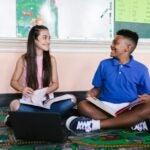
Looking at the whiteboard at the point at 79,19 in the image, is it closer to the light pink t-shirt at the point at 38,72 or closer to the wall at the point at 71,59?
the wall at the point at 71,59

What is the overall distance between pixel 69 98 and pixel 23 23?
30.5 inches

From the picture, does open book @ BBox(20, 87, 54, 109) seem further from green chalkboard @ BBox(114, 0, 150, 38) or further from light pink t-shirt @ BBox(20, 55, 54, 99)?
green chalkboard @ BBox(114, 0, 150, 38)

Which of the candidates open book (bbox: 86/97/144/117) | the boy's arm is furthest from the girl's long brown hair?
open book (bbox: 86/97/144/117)

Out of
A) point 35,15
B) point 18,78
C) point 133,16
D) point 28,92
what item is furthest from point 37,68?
point 133,16

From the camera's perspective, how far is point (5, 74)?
2516 millimetres

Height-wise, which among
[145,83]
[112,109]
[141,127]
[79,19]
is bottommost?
[141,127]

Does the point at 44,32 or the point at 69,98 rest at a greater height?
the point at 44,32

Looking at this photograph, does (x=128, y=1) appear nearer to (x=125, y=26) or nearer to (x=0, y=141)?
(x=125, y=26)

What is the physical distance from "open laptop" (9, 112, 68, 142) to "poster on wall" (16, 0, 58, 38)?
106cm

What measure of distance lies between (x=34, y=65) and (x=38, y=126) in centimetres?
75

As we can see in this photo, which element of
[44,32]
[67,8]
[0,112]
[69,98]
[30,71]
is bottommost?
[0,112]

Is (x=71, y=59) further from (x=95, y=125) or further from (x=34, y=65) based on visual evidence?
(x=95, y=125)

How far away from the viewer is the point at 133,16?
2.72 metres

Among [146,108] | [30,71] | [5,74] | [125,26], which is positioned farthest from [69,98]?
[125,26]
